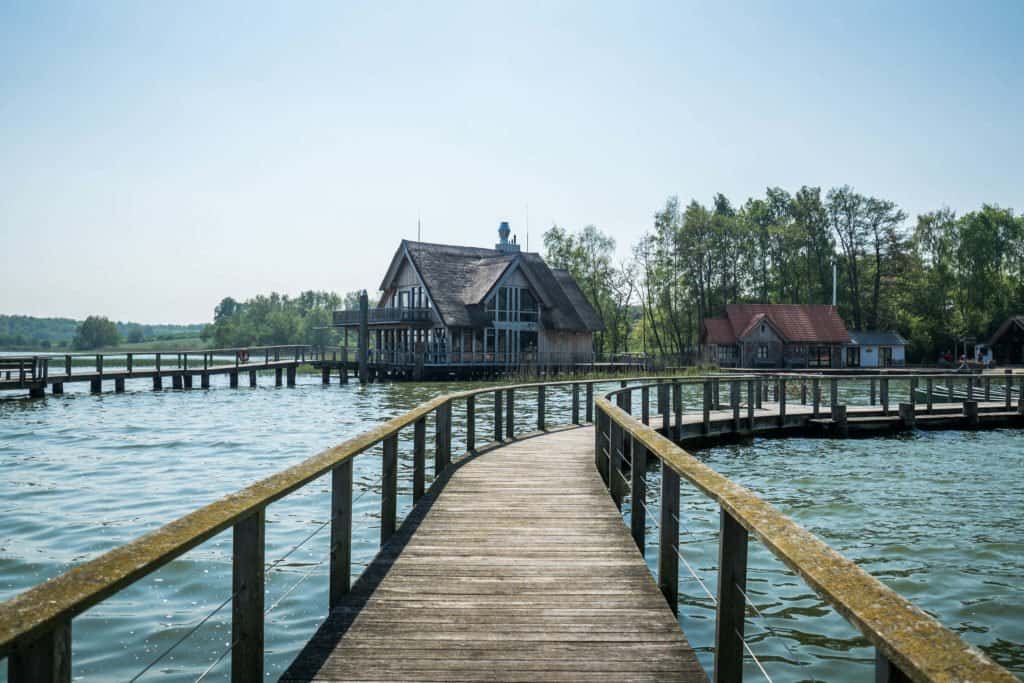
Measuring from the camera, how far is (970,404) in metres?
20.5

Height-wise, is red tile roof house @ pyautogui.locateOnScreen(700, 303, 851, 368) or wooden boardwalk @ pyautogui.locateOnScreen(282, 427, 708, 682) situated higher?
red tile roof house @ pyautogui.locateOnScreen(700, 303, 851, 368)

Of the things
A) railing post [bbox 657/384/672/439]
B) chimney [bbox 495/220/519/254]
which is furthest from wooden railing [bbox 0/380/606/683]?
chimney [bbox 495/220/519/254]

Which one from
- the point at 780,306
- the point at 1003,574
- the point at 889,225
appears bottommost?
the point at 1003,574

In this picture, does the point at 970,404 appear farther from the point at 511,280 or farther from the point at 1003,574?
the point at 511,280

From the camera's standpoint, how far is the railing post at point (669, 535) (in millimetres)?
4516

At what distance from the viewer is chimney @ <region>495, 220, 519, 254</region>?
51.6 meters

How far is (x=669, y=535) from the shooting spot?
4.63 m

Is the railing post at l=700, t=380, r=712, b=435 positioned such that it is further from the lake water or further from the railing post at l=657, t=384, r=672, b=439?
the railing post at l=657, t=384, r=672, b=439

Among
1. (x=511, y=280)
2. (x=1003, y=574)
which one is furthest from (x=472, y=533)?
(x=511, y=280)

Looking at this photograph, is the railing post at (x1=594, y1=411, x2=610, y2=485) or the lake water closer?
the lake water

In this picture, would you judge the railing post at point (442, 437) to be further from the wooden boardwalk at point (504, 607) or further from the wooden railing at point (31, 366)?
the wooden railing at point (31, 366)

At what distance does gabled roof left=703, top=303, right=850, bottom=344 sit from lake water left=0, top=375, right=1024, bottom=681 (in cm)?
3702

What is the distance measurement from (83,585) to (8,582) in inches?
273

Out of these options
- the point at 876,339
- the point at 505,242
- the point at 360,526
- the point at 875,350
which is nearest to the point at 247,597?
the point at 360,526
